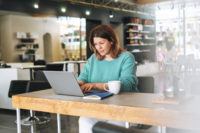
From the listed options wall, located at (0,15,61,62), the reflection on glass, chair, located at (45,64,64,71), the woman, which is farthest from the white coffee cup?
wall, located at (0,15,61,62)

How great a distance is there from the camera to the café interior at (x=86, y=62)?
4.71 ft

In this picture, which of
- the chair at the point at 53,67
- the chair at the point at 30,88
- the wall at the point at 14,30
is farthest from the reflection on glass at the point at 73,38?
the chair at the point at 30,88

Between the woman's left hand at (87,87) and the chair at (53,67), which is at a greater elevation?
the woman's left hand at (87,87)

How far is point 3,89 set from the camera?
17.1 ft

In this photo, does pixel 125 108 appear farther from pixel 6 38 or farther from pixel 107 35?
pixel 6 38

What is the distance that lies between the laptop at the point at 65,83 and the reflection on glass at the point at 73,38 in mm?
9082

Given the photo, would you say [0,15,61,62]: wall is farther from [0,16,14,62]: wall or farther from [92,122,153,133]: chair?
[92,122,153,133]: chair

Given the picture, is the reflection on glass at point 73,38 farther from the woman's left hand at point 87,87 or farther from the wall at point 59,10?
the woman's left hand at point 87,87

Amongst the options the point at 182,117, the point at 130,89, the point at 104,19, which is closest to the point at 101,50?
the point at 130,89

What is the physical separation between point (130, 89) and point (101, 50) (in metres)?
0.47

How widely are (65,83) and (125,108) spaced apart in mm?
546

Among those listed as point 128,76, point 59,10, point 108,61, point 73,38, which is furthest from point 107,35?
point 73,38

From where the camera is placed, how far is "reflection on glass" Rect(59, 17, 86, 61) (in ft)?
36.2

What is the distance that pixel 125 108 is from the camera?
1.43 meters
